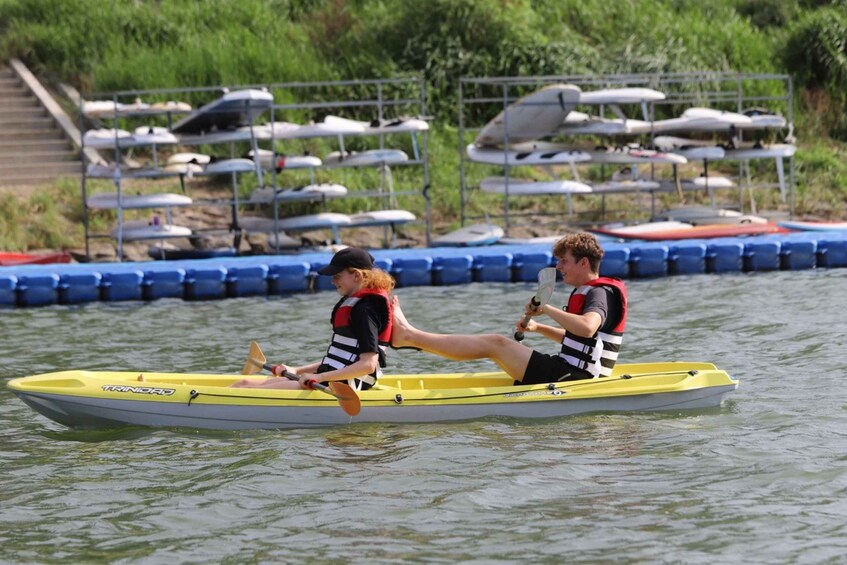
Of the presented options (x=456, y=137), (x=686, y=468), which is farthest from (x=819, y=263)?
(x=686, y=468)

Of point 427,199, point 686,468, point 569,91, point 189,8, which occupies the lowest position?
point 686,468

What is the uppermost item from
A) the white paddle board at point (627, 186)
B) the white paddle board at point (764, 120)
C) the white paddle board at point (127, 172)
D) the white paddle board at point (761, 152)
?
the white paddle board at point (764, 120)

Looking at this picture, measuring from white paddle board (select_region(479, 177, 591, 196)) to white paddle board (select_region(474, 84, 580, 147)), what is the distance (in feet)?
1.88

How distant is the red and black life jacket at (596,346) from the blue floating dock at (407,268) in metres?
6.53

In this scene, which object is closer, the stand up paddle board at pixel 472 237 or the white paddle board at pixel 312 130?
the white paddle board at pixel 312 130

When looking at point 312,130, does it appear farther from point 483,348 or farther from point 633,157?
point 483,348

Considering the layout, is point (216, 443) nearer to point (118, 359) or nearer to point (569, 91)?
point (118, 359)

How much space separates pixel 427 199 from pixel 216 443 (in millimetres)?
8717

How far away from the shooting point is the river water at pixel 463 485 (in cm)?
644

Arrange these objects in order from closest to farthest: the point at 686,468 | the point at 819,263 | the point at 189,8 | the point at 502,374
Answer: the point at 686,468
the point at 502,374
the point at 819,263
the point at 189,8

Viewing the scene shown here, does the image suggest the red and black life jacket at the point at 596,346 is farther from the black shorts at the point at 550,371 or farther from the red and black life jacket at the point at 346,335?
the red and black life jacket at the point at 346,335

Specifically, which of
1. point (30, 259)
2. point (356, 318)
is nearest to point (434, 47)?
point (30, 259)

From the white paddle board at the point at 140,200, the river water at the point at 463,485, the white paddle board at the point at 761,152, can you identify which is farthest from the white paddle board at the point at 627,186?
the river water at the point at 463,485

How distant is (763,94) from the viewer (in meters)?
20.9
